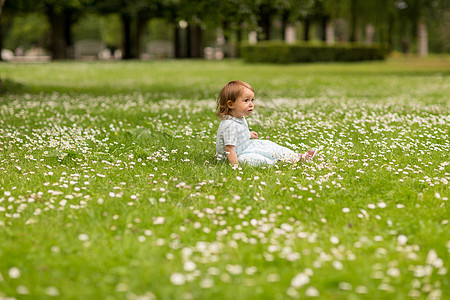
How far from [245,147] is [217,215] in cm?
193

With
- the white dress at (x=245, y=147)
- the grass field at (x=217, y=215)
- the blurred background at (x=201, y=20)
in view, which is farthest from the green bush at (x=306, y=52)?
the white dress at (x=245, y=147)

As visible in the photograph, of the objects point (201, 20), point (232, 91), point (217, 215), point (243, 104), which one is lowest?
point (217, 215)

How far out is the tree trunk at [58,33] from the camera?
42562 millimetres

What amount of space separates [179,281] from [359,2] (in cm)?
3033

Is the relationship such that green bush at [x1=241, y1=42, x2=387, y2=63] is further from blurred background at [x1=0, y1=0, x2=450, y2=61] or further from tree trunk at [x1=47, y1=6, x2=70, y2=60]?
tree trunk at [x1=47, y1=6, x2=70, y2=60]

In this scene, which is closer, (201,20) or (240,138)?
(240,138)

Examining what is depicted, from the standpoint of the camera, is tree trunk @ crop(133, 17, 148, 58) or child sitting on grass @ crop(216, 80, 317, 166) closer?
child sitting on grass @ crop(216, 80, 317, 166)

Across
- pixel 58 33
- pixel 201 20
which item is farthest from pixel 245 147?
pixel 58 33

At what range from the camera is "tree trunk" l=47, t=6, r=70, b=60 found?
42562mm

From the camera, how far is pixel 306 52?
39625 millimetres

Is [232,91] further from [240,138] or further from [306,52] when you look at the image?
[306,52]

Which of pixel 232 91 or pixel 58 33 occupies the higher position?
pixel 58 33

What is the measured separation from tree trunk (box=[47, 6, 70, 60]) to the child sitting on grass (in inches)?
1546

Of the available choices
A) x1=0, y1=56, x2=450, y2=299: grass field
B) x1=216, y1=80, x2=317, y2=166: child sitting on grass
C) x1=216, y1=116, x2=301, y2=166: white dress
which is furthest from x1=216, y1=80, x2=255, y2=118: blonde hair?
x1=0, y1=56, x2=450, y2=299: grass field
